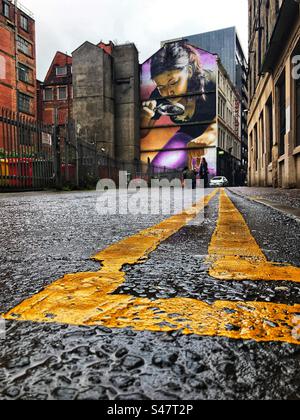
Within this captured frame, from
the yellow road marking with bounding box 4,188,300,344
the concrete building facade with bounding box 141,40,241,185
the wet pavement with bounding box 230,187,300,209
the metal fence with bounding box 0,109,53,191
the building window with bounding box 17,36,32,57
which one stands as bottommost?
the yellow road marking with bounding box 4,188,300,344

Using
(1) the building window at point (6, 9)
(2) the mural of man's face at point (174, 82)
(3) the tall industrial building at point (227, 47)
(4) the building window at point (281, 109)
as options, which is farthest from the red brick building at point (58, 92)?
(4) the building window at point (281, 109)

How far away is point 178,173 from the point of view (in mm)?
35219

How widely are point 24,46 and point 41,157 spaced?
28633 millimetres

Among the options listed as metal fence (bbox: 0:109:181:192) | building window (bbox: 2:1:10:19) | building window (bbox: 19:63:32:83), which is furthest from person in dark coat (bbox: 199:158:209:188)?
building window (bbox: 2:1:10:19)

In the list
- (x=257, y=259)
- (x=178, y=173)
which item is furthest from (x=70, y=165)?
(x=178, y=173)

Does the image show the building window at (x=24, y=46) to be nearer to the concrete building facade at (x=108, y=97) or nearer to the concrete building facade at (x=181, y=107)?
the concrete building facade at (x=108, y=97)

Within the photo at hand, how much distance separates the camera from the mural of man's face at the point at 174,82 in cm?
3647

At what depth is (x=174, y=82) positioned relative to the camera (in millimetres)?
36625

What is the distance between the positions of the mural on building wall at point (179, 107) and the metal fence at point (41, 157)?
21.3 m

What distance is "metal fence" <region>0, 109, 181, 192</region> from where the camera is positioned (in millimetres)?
9961

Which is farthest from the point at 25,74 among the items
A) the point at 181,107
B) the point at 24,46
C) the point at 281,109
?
the point at 281,109

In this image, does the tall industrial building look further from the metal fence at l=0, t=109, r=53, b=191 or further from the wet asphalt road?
the wet asphalt road

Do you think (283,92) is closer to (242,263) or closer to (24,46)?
(242,263)
